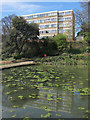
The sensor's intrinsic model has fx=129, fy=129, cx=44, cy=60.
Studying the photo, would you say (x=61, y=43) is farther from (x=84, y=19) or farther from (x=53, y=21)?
(x=53, y=21)

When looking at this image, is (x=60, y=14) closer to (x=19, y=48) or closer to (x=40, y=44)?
(x=40, y=44)

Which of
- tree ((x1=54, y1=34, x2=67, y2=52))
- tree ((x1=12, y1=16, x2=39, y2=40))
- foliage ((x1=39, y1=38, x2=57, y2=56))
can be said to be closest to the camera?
tree ((x1=12, y1=16, x2=39, y2=40))

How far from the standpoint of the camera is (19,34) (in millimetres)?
A: 18656

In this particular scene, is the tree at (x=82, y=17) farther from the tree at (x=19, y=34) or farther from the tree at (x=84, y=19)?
the tree at (x=19, y=34)

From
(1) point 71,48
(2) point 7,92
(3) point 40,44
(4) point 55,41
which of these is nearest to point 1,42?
(3) point 40,44

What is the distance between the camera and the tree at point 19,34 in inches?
713

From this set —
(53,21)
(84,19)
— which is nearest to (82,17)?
(84,19)

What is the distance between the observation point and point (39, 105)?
133 inches

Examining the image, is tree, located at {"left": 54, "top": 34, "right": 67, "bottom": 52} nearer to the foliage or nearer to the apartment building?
the foliage

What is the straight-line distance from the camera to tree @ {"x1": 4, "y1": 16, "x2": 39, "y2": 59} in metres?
18.1

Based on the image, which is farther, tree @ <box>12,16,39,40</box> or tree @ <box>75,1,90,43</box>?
tree @ <box>12,16,39,40</box>

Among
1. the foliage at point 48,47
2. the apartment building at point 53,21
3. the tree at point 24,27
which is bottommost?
the foliage at point 48,47

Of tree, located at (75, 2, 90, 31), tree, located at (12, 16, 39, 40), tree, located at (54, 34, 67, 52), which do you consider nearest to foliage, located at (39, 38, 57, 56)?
tree, located at (54, 34, 67, 52)

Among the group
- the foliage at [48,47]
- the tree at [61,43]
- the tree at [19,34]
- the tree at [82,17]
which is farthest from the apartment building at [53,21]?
the tree at [82,17]
